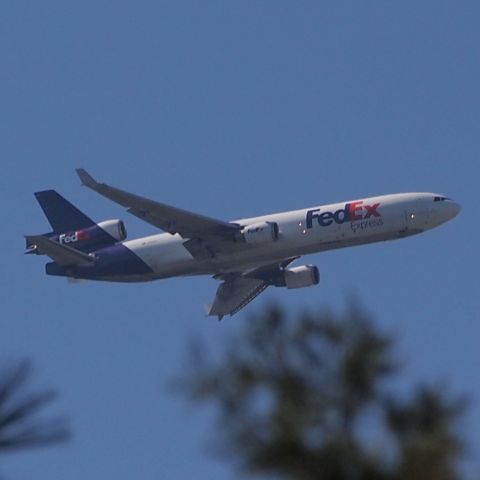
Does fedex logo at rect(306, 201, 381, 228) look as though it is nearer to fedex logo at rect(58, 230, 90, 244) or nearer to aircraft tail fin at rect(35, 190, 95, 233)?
fedex logo at rect(58, 230, 90, 244)

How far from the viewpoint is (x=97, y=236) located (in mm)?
67875

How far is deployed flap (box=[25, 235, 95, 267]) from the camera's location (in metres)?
64.9

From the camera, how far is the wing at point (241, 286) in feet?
234

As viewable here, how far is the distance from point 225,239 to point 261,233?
2.36 m

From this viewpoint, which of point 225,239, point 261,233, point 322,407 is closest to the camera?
point 322,407

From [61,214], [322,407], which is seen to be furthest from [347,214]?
[322,407]

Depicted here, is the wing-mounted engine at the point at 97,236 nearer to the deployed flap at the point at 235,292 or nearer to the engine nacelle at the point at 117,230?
the engine nacelle at the point at 117,230

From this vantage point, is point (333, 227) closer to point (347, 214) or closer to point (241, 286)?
point (347, 214)

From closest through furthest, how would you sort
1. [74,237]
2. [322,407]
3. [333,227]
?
[322,407], [333,227], [74,237]

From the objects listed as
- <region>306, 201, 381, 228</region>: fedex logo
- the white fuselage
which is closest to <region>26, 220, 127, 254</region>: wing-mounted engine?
the white fuselage

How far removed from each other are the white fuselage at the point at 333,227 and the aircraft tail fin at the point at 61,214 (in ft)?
18.4

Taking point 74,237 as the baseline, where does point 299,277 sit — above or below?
below

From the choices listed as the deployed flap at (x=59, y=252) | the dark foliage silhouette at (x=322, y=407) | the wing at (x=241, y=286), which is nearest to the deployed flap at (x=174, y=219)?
the deployed flap at (x=59, y=252)

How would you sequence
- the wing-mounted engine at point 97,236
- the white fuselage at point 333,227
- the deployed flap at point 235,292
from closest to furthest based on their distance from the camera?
1. the white fuselage at point 333,227
2. the wing-mounted engine at point 97,236
3. the deployed flap at point 235,292
